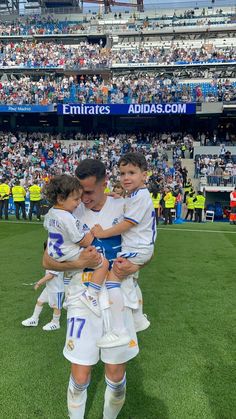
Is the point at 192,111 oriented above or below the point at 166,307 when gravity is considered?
above

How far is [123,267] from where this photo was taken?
3.18 meters

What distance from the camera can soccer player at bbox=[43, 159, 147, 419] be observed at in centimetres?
315

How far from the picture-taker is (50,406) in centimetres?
394

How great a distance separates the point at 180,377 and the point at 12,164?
88.1ft

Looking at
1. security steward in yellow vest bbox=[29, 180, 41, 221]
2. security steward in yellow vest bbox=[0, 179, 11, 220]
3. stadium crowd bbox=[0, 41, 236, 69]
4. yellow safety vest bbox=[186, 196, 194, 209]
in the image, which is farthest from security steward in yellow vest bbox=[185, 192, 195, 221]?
stadium crowd bbox=[0, 41, 236, 69]

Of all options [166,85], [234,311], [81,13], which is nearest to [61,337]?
[234,311]

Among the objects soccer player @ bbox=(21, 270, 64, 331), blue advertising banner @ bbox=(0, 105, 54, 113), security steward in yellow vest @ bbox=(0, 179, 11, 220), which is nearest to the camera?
soccer player @ bbox=(21, 270, 64, 331)

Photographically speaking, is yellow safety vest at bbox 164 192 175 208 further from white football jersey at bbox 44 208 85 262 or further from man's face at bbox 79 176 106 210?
white football jersey at bbox 44 208 85 262

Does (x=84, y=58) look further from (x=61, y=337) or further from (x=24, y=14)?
(x=61, y=337)

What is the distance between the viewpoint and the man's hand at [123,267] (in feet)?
10.4

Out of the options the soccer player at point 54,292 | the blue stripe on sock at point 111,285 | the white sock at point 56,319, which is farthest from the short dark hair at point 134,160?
the white sock at point 56,319

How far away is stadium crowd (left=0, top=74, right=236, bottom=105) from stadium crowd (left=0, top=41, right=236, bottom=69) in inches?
81.0

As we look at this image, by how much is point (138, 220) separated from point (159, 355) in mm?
2443

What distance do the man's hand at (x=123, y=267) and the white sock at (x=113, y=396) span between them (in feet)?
2.67
